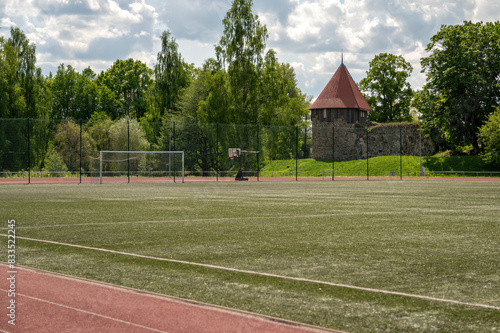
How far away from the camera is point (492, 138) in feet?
167

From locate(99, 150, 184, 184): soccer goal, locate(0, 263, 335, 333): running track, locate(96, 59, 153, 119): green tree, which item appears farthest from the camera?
locate(96, 59, 153, 119): green tree

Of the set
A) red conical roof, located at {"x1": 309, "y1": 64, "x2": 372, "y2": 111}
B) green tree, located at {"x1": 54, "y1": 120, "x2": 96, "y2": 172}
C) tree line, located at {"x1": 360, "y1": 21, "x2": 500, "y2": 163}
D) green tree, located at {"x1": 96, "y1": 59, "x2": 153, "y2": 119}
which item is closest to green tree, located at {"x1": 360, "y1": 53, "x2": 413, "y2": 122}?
red conical roof, located at {"x1": 309, "y1": 64, "x2": 372, "y2": 111}

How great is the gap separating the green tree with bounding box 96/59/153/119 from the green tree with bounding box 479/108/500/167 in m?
52.6

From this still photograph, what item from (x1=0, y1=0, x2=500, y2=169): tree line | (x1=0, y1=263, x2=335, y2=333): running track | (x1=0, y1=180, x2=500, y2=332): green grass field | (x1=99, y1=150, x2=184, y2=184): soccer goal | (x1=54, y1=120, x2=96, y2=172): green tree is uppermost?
(x1=0, y1=0, x2=500, y2=169): tree line

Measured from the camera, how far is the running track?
437 centimetres

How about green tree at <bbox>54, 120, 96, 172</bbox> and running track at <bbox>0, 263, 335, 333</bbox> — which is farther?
green tree at <bbox>54, 120, 96, 172</bbox>

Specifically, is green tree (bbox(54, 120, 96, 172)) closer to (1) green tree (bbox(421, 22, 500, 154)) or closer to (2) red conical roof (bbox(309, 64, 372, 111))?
(1) green tree (bbox(421, 22, 500, 154))

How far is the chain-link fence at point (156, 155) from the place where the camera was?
37.0m

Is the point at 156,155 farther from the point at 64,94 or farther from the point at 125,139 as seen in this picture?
the point at 64,94

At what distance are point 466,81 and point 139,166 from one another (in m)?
33.8

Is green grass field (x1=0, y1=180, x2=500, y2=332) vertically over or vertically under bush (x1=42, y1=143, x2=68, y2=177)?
under

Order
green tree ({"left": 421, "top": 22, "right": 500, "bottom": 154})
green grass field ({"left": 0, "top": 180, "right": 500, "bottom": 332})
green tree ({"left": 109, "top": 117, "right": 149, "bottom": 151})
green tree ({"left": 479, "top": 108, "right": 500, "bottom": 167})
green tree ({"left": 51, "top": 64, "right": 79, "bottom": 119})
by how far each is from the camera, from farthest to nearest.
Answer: green tree ({"left": 51, "top": 64, "right": 79, "bottom": 119}), green tree ({"left": 421, "top": 22, "right": 500, "bottom": 154}), green tree ({"left": 479, "top": 108, "right": 500, "bottom": 167}), green tree ({"left": 109, "top": 117, "right": 149, "bottom": 151}), green grass field ({"left": 0, "top": 180, "right": 500, "bottom": 332})

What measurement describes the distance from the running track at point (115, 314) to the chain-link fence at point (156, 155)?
30156 millimetres

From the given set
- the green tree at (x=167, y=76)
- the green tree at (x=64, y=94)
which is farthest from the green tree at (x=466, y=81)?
the green tree at (x=64, y=94)
